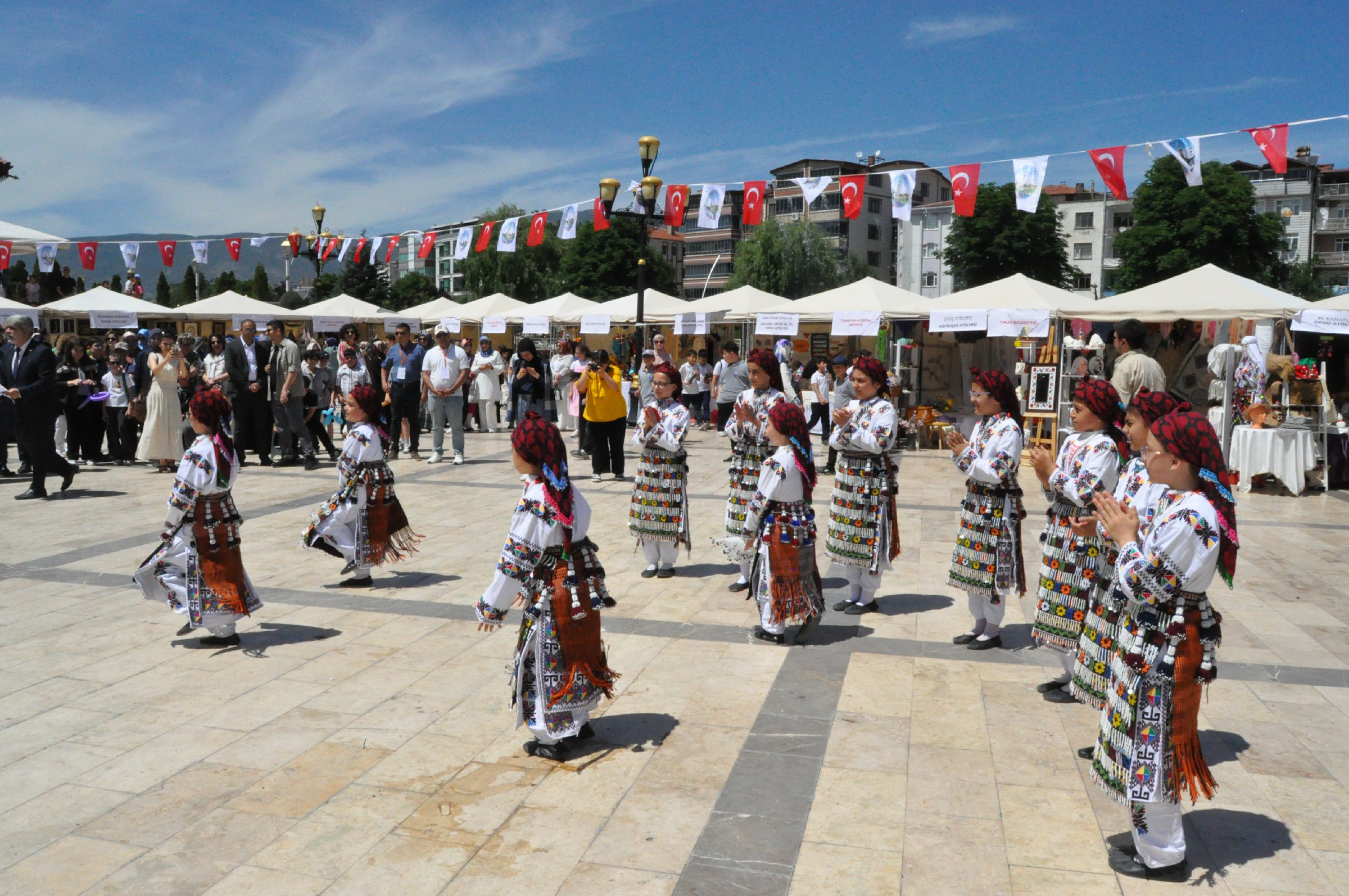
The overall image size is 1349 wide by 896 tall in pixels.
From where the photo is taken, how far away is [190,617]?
5855 mm

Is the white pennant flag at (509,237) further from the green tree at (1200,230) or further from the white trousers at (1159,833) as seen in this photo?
the green tree at (1200,230)

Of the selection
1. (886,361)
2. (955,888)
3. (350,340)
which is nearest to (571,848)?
(955,888)

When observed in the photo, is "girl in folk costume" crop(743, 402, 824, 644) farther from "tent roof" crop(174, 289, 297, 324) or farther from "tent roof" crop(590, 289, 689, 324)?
"tent roof" crop(174, 289, 297, 324)

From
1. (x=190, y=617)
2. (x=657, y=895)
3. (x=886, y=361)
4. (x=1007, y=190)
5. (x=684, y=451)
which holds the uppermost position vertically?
(x=1007, y=190)

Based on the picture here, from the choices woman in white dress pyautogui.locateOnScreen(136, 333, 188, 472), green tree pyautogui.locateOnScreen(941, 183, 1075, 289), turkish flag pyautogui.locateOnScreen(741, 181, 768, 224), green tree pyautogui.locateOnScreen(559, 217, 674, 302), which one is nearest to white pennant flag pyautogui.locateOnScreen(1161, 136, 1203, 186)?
turkish flag pyautogui.locateOnScreen(741, 181, 768, 224)

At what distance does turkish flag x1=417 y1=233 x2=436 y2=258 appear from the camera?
2300 centimetres

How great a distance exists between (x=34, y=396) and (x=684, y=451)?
25.1 feet

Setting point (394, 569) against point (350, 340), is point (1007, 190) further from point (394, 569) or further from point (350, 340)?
point (394, 569)

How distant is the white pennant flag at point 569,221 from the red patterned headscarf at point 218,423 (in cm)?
1409

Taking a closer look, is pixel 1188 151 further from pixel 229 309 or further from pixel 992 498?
pixel 229 309

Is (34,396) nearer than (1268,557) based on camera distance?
No

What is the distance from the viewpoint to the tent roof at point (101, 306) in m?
19.0

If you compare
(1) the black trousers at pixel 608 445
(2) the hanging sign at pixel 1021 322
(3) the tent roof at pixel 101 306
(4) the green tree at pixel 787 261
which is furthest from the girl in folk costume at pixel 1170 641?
(4) the green tree at pixel 787 261

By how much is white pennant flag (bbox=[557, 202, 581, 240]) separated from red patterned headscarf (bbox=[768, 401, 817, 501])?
47.3ft
